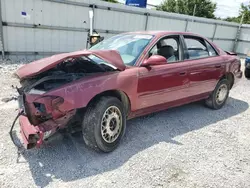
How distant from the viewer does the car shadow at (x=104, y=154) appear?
9.09 ft

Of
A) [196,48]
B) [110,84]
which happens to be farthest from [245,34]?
[110,84]

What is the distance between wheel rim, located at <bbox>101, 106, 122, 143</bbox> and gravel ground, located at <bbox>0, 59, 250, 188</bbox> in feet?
0.75

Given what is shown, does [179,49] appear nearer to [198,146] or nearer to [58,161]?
[198,146]

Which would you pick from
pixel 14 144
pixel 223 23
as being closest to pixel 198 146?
pixel 14 144

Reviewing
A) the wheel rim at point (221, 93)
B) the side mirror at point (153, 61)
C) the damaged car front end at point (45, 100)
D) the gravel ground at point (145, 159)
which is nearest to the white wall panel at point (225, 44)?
the wheel rim at point (221, 93)

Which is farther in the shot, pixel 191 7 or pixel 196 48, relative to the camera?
pixel 191 7

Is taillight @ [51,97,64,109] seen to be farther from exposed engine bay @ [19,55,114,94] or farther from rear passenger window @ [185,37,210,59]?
rear passenger window @ [185,37,210,59]

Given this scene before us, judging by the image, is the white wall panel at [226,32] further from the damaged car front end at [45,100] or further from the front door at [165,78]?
the damaged car front end at [45,100]

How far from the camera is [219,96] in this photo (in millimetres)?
A: 5227

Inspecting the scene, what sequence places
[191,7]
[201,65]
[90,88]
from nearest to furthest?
1. [90,88]
2. [201,65]
3. [191,7]

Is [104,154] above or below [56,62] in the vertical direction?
below

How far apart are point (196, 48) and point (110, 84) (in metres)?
2.45

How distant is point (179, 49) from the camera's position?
4320mm

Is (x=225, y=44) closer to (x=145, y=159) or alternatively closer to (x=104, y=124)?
(x=145, y=159)
